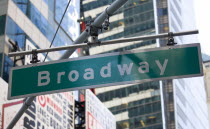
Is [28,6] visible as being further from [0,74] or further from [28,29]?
[0,74]

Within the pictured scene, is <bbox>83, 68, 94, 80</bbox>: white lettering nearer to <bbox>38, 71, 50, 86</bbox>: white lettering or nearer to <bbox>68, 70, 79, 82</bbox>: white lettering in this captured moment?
<bbox>68, 70, 79, 82</bbox>: white lettering

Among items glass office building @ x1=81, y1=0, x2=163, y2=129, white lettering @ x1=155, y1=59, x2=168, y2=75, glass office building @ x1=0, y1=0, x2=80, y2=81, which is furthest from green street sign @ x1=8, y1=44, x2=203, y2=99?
glass office building @ x1=81, y1=0, x2=163, y2=129

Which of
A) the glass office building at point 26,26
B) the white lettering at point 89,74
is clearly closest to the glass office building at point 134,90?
the glass office building at point 26,26

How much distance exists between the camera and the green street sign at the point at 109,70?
8.03 meters

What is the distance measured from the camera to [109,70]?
816 centimetres

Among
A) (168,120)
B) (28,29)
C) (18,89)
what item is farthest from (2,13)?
(168,120)

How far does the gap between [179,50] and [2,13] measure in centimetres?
2524

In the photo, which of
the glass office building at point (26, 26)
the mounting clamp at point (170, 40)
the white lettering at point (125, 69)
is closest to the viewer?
the white lettering at point (125, 69)

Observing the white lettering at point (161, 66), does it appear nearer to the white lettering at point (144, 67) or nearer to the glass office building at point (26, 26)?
the white lettering at point (144, 67)

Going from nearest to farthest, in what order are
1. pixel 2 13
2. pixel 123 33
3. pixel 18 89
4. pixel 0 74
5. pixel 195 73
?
pixel 195 73 → pixel 18 89 → pixel 0 74 → pixel 2 13 → pixel 123 33

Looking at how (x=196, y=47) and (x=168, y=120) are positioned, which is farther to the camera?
(x=168, y=120)

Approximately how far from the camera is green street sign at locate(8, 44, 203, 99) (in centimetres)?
803

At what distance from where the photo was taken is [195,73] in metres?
7.92

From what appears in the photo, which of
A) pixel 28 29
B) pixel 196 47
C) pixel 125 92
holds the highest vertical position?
pixel 125 92
